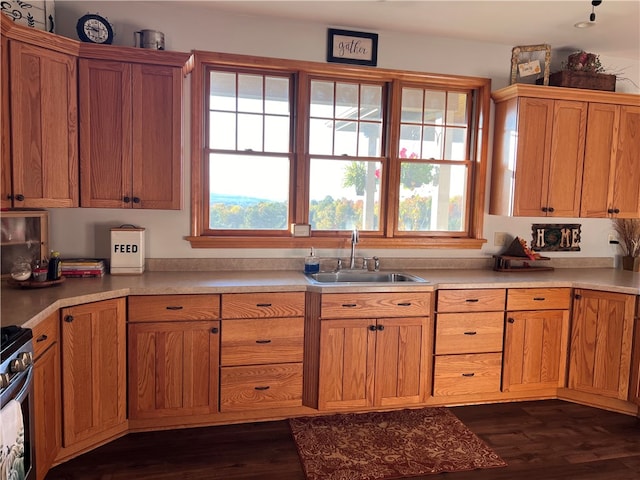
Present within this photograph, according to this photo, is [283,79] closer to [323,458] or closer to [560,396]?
[323,458]

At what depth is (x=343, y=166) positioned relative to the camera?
3.48 metres

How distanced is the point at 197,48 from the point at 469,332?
2.62 metres

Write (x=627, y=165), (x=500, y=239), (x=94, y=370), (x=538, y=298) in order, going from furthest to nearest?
(x=500, y=239), (x=627, y=165), (x=538, y=298), (x=94, y=370)

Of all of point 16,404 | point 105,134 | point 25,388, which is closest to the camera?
point 16,404

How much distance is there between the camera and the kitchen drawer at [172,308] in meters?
2.64

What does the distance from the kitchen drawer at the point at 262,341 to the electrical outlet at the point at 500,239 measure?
Answer: 1824 millimetres

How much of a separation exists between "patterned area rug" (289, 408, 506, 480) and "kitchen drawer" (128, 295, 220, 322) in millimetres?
893

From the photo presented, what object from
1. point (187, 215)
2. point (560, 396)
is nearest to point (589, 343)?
point (560, 396)

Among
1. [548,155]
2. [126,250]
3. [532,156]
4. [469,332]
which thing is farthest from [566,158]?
[126,250]

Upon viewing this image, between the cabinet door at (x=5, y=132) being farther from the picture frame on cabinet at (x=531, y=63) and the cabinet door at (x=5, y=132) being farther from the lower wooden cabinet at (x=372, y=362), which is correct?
the picture frame on cabinet at (x=531, y=63)

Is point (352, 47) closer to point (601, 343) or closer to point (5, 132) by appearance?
point (5, 132)

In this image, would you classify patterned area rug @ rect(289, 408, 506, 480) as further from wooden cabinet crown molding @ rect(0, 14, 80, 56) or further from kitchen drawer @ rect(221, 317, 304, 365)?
wooden cabinet crown molding @ rect(0, 14, 80, 56)

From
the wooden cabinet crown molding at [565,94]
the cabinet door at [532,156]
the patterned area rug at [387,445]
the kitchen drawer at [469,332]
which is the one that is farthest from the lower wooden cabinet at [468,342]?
the wooden cabinet crown molding at [565,94]

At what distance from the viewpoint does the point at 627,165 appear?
3543mm
